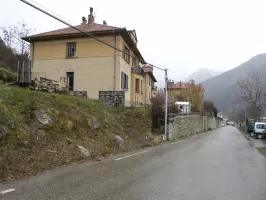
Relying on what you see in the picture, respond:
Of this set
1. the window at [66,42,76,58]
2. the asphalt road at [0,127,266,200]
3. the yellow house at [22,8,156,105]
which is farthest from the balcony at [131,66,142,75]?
the asphalt road at [0,127,266,200]

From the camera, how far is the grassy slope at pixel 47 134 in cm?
851

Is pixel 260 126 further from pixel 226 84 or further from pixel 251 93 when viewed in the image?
pixel 226 84

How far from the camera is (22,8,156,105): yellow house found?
85.3 feet

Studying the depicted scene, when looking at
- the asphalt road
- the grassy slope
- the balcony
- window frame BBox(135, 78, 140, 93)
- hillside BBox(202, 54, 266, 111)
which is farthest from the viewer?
hillside BBox(202, 54, 266, 111)

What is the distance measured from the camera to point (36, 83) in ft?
51.9

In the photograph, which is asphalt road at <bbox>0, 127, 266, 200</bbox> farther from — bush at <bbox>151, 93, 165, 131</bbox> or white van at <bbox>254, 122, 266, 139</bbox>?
white van at <bbox>254, 122, 266, 139</bbox>

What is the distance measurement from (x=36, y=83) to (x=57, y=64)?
12483mm

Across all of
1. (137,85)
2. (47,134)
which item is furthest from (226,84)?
(47,134)

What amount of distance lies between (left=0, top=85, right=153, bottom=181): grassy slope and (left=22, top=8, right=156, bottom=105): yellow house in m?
9.39

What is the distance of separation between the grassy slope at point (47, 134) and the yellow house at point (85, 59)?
9.39m

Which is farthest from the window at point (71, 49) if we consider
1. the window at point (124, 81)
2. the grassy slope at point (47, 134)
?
the grassy slope at point (47, 134)

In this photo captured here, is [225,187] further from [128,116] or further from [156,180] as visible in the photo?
[128,116]

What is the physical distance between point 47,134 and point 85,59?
1707 cm

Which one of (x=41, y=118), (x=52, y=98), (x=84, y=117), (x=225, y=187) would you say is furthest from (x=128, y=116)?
(x=225, y=187)
